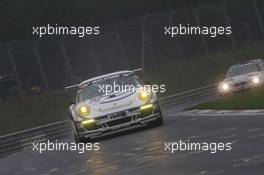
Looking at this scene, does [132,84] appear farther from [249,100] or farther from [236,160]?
[236,160]

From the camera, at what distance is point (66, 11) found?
62.7 m

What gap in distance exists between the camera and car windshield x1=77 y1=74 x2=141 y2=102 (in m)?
18.7

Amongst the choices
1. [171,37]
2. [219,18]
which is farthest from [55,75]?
[219,18]

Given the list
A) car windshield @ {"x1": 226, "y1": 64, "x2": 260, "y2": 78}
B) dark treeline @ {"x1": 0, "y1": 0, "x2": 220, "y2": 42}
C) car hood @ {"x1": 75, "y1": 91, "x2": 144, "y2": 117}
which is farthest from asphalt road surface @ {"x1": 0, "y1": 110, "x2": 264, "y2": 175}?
dark treeline @ {"x1": 0, "y1": 0, "x2": 220, "y2": 42}

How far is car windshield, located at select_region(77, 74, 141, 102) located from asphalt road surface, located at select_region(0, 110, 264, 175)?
1.02 metres

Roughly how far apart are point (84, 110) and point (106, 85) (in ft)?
3.27

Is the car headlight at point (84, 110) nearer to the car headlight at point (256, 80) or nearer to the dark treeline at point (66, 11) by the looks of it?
the car headlight at point (256, 80)

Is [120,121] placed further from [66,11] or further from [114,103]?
[66,11]

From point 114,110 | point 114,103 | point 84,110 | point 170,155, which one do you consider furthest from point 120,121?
point 170,155

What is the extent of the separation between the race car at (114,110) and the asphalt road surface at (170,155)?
31cm

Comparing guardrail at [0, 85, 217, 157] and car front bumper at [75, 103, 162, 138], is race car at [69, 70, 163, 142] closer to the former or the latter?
car front bumper at [75, 103, 162, 138]

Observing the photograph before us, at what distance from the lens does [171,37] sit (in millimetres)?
45375

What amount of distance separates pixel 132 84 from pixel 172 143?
4.39 m

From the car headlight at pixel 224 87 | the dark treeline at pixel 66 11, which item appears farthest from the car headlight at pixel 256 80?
the dark treeline at pixel 66 11
